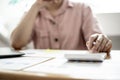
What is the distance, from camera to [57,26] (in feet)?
4.40

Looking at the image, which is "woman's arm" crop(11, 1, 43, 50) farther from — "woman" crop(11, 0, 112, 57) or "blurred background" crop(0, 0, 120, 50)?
"blurred background" crop(0, 0, 120, 50)

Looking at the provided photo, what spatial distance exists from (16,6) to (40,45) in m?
0.78

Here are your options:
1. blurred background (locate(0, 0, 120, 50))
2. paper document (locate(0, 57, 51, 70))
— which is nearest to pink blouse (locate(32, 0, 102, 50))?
blurred background (locate(0, 0, 120, 50))

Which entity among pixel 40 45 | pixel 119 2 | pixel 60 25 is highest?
pixel 119 2

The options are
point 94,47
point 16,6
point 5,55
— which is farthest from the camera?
point 16,6

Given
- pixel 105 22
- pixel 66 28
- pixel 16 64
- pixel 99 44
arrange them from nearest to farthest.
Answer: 1. pixel 16 64
2. pixel 99 44
3. pixel 66 28
4. pixel 105 22

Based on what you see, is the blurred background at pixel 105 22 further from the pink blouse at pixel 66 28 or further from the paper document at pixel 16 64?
the paper document at pixel 16 64

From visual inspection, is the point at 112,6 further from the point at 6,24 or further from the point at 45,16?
the point at 6,24

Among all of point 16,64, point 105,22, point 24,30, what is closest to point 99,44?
point 16,64

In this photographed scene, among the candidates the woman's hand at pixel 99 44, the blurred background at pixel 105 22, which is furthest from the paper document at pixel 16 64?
the blurred background at pixel 105 22

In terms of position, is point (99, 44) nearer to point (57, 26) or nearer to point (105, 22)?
point (57, 26)

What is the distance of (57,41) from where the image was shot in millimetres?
1324

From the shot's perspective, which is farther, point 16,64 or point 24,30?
point 24,30

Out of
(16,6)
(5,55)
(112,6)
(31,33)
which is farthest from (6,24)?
(5,55)
